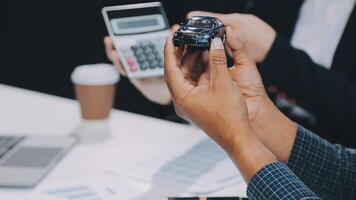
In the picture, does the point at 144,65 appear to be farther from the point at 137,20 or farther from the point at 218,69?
the point at 218,69

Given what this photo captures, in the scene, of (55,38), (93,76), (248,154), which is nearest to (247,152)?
(248,154)

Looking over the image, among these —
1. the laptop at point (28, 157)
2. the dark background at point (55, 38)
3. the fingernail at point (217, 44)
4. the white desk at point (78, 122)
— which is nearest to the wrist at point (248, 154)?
the fingernail at point (217, 44)

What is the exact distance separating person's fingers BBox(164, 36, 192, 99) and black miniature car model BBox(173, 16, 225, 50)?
20mm

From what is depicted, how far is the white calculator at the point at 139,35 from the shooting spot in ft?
3.74

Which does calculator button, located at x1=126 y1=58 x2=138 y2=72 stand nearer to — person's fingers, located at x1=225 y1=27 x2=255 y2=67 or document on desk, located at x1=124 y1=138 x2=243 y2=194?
document on desk, located at x1=124 y1=138 x2=243 y2=194

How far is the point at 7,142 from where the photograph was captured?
1087 millimetres

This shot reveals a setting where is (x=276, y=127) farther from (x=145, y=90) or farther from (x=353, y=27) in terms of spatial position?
(x=353, y=27)

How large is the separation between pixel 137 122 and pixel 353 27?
60 centimetres

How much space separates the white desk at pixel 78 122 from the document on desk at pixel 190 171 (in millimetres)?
25

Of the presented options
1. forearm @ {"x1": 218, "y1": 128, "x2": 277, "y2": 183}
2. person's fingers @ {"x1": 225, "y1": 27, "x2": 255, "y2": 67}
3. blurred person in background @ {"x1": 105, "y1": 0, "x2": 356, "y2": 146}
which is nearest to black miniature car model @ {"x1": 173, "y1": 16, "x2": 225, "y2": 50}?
person's fingers @ {"x1": 225, "y1": 27, "x2": 255, "y2": 67}

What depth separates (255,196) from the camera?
0.74 m

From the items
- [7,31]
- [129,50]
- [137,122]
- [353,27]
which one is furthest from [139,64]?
[7,31]

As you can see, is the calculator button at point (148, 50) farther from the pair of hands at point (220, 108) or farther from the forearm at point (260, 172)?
the forearm at point (260, 172)

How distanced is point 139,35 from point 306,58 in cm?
36
